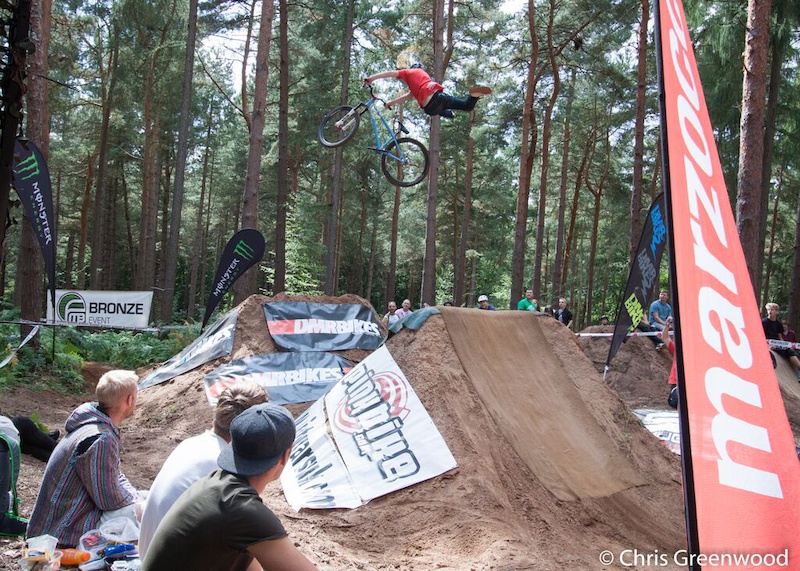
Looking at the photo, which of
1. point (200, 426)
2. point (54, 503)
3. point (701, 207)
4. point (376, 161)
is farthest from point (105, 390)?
point (376, 161)

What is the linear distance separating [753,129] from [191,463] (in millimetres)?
8126

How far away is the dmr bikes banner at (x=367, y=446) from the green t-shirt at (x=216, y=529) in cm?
374

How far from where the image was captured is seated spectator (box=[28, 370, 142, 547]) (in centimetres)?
335

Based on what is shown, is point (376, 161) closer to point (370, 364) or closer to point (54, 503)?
point (370, 364)

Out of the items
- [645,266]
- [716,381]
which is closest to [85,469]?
[716,381]

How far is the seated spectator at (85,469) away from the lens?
11.0ft

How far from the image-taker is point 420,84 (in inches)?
344

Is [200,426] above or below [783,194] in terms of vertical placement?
below

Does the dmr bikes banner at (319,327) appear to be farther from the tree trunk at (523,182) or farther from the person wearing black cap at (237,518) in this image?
the person wearing black cap at (237,518)

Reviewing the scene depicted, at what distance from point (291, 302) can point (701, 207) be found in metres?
9.53

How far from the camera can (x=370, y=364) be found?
6875 mm

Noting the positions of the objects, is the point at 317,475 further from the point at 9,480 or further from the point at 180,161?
the point at 180,161

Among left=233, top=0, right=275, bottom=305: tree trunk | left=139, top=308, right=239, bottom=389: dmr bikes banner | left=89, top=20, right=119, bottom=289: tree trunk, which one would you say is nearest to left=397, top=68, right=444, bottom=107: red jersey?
left=233, top=0, right=275, bottom=305: tree trunk

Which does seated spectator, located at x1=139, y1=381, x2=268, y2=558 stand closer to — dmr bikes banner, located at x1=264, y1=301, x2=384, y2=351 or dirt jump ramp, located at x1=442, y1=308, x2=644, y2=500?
dirt jump ramp, located at x1=442, y1=308, x2=644, y2=500
